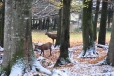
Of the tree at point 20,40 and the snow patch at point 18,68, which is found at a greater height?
the tree at point 20,40

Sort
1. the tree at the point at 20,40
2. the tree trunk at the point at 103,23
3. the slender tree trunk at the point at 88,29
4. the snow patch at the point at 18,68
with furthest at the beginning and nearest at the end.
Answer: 1. the tree trunk at the point at 103,23
2. the slender tree trunk at the point at 88,29
3. the tree at the point at 20,40
4. the snow patch at the point at 18,68

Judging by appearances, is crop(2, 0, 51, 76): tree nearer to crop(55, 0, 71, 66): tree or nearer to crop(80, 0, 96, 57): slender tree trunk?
crop(55, 0, 71, 66): tree

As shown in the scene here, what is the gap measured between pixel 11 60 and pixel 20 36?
0.95 meters

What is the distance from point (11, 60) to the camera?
8938 millimetres

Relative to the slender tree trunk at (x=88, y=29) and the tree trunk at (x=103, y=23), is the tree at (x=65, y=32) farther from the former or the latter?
the tree trunk at (x=103, y=23)

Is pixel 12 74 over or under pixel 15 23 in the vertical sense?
under

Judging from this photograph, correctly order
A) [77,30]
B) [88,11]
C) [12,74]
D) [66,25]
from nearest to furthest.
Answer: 1. [12,74]
2. [66,25]
3. [88,11]
4. [77,30]

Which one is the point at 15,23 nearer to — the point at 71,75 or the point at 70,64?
the point at 71,75

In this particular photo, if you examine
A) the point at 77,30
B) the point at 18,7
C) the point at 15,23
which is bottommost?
the point at 77,30

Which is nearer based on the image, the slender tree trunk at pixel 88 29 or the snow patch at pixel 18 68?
the snow patch at pixel 18 68

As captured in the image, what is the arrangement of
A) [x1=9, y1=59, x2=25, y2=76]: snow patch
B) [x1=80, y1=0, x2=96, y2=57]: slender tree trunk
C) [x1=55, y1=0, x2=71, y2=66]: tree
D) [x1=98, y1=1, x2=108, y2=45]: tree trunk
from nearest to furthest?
1. [x1=9, y1=59, x2=25, y2=76]: snow patch
2. [x1=55, y1=0, x2=71, y2=66]: tree
3. [x1=80, y1=0, x2=96, y2=57]: slender tree trunk
4. [x1=98, y1=1, x2=108, y2=45]: tree trunk

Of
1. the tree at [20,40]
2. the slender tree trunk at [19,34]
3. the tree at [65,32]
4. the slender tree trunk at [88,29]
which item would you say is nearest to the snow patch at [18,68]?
the tree at [20,40]

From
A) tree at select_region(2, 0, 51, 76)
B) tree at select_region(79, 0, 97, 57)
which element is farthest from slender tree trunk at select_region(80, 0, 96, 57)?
tree at select_region(2, 0, 51, 76)

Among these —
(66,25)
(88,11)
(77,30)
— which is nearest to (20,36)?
(66,25)
